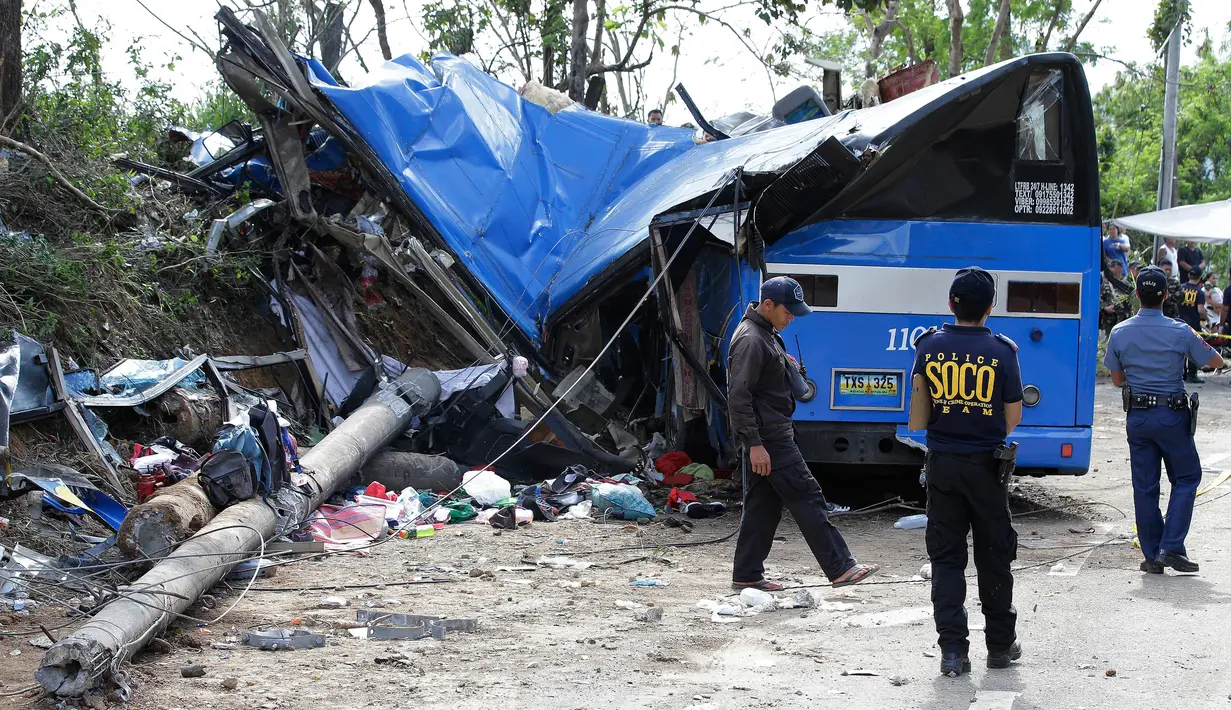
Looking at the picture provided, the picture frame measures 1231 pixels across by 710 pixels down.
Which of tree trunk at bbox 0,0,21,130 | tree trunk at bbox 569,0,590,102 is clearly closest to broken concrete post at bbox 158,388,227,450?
tree trunk at bbox 0,0,21,130

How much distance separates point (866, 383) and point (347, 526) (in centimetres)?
363

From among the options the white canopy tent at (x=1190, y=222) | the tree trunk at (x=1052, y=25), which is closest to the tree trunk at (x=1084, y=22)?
the tree trunk at (x=1052, y=25)

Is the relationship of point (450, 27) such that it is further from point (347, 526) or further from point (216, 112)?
point (347, 526)

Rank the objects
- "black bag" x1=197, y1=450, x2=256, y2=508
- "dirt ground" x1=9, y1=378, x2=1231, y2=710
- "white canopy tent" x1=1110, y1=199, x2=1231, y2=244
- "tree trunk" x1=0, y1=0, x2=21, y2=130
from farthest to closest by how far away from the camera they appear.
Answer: "white canopy tent" x1=1110, y1=199, x2=1231, y2=244, "tree trunk" x1=0, y1=0, x2=21, y2=130, "black bag" x1=197, y1=450, x2=256, y2=508, "dirt ground" x1=9, y1=378, x2=1231, y2=710

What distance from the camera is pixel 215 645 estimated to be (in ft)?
16.6

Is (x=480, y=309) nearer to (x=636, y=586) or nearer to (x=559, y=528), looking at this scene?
(x=559, y=528)

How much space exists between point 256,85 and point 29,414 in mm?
4255

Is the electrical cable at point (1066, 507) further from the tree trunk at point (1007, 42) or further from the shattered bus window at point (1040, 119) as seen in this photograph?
the tree trunk at point (1007, 42)

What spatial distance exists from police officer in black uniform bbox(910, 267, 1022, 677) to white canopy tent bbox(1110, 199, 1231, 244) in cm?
1654

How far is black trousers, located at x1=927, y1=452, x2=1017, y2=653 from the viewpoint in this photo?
470 centimetres

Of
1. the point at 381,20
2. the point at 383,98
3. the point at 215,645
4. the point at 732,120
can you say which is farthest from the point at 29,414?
the point at 381,20

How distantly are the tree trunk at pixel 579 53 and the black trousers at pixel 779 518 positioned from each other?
1279cm

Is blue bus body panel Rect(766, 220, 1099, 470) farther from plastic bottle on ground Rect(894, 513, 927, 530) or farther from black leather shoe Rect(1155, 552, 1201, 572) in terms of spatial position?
black leather shoe Rect(1155, 552, 1201, 572)

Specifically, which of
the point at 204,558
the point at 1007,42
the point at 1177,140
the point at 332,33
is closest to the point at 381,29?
the point at 332,33
